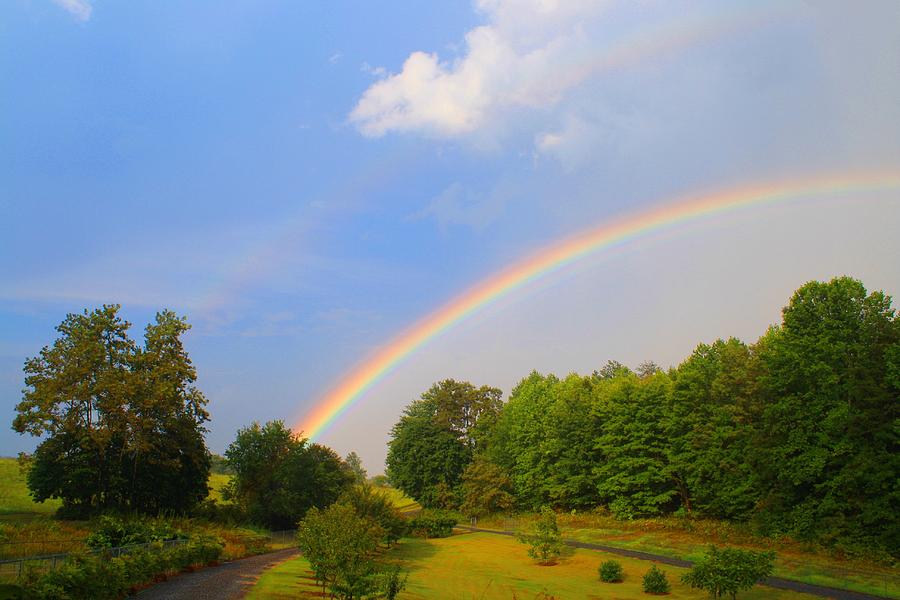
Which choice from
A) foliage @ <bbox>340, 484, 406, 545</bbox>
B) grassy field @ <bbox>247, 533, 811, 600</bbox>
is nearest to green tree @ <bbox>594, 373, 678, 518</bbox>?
grassy field @ <bbox>247, 533, 811, 600</bbox>

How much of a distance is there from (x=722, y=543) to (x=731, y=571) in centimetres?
2422

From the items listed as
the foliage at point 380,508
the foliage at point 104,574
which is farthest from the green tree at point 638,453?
the foliage at point 104,574

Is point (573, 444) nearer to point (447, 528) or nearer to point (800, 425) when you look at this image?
point (447, 528)

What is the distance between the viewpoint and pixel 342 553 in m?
23.7

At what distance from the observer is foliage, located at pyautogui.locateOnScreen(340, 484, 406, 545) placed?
52.2m

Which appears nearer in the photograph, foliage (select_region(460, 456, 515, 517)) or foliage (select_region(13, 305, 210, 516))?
foliage (select_region(13, 305, 210, 516))

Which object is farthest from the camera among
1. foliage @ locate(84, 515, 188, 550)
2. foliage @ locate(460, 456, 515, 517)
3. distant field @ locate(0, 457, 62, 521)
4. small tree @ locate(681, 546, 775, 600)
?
foliage @ locate(460, 456, 515, 517)

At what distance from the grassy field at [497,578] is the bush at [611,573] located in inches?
19.9

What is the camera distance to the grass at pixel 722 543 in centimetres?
3234

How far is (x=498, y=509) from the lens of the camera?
3492 inches

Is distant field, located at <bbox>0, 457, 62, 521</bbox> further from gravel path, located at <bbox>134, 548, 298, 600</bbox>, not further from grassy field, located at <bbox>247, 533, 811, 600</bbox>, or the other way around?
grassy field, located at <bbox>247, 533, 811, 600</bbox>

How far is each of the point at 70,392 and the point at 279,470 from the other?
25659 millimetres

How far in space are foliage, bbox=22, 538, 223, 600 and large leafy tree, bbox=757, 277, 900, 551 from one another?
127 feet

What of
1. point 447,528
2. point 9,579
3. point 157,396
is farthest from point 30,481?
point 447,528
